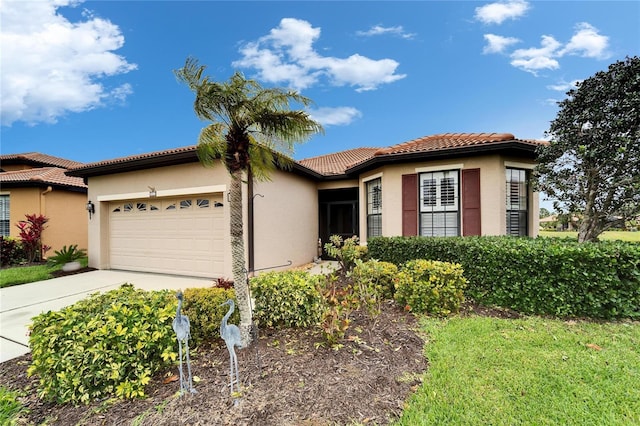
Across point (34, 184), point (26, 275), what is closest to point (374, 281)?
point (26, 275)

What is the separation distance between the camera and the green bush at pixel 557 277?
15.0ft

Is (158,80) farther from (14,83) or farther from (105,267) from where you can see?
(105,267)

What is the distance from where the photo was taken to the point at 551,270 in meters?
4.85

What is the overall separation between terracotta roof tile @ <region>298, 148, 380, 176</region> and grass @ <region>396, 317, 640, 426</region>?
8.40 m

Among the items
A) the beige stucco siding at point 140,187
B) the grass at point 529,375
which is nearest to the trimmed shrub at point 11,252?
the beige stucco siding at point 140,187

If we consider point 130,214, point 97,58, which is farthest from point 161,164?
point 97,58

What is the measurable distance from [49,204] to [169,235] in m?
7.86

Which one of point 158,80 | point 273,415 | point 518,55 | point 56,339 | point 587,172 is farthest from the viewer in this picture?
point 158,80

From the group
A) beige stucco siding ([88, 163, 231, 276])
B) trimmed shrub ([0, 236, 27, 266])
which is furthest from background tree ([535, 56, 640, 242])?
trimmed shrub ([0, 236, 27, 266])

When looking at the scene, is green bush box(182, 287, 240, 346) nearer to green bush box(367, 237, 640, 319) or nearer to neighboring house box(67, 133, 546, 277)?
neighboring house box(67, 133, 546, 277)

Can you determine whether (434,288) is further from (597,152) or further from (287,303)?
(597,152)

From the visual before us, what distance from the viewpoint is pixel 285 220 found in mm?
9836

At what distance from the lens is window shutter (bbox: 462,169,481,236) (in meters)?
8.14

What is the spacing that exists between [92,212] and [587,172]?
1612cm
